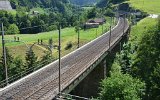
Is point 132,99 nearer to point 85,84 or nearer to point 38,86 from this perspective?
point 38,86

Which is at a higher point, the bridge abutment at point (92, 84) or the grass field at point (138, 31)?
the grass field at point (138, 31)

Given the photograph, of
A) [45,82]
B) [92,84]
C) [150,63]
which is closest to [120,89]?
[45,82]

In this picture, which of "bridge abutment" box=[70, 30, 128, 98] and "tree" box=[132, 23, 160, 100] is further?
"bridge abutment" box=[70, 30, 128, 98]

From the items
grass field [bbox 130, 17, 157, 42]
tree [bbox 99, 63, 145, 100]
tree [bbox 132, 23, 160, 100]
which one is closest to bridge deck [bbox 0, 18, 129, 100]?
tree [bbox 99, 63, 145, 100]

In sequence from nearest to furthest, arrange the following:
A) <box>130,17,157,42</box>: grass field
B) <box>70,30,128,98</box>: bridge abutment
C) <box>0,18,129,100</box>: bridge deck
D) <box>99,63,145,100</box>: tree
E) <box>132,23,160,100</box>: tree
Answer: <box>0,18,129,100</box>: bridge deck
<box>99,63,145,100</box>: tree
<box>132,23,160,100</box>: tree
<box>70,30,128,98</box>: bridge abutment
<box>130,17,157,42</box>: grass field

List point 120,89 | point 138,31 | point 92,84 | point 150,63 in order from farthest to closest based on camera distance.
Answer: point 138,31
point 92,84
point 150,63
point 120,89

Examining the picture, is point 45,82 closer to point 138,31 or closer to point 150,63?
point 150,63

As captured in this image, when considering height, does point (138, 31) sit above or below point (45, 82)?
above

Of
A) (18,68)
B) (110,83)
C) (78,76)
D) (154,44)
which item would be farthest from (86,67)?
(18,68)

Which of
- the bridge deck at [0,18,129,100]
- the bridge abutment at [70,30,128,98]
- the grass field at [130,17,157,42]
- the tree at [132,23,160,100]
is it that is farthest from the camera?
the grass field at [130,17,157,42]

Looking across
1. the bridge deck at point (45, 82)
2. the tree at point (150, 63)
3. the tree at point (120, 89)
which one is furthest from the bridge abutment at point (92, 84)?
the tree at point (120, 89)

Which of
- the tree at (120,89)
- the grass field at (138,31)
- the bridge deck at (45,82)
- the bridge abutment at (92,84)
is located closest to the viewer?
the bridge deck at (45,82)

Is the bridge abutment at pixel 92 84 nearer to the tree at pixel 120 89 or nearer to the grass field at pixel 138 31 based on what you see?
the grass field at pixel 138 31

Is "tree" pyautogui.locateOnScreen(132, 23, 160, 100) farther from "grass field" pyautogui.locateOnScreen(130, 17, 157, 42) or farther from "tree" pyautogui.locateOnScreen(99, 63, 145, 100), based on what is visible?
"grass field" pyautogui.locateOnScreen(130, 17, 157, 42)
